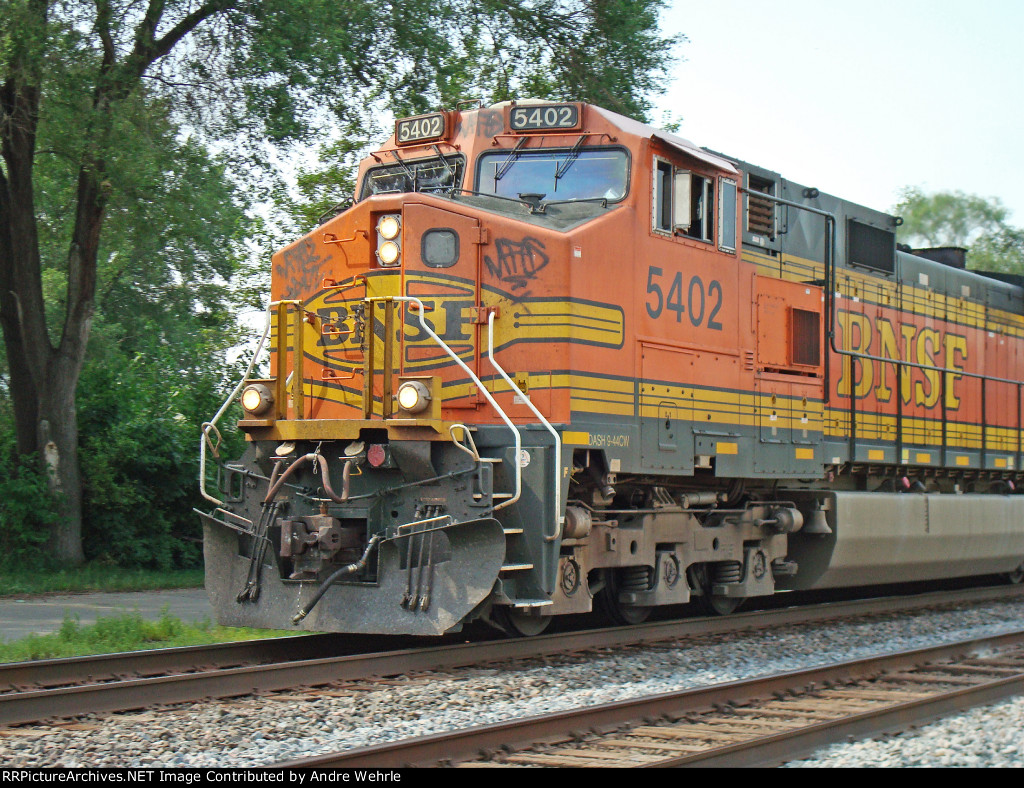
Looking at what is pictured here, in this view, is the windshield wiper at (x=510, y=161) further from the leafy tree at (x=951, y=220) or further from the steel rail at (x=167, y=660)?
the leafy tree at (x=951, y=220)

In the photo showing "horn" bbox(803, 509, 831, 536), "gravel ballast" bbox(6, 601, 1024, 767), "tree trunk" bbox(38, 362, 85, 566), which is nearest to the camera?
"gravel ballast" bbox(6, 601, 1024, 767)

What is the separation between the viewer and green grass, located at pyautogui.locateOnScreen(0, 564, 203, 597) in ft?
41.4

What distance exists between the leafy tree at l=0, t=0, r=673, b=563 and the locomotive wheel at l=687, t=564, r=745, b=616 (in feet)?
24.2

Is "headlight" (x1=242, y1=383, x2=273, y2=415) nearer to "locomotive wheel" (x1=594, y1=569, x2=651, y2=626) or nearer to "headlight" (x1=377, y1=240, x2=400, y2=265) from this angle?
"headlight" (x1=377, y1=240, x2=400, y2=265)

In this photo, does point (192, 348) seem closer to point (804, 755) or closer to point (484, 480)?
point (484, 480)

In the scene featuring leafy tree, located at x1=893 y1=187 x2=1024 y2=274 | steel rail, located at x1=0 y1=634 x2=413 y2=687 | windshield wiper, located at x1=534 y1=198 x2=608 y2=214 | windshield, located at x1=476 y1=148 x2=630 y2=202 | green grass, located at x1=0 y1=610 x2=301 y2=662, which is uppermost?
leafy tree, located at x1=893 y1=187 x2=1024 y2=274

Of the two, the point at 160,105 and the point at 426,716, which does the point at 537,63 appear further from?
the point at 426,716

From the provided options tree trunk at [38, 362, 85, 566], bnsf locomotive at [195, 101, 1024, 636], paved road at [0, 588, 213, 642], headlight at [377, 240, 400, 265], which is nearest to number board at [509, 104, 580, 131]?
bnsf locomotive at [195, 101, 1024, 636]

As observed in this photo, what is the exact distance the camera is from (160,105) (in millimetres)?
13484

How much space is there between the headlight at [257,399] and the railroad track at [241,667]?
1.71 metres

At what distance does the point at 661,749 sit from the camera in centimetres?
547

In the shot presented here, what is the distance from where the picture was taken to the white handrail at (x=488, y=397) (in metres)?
7.32

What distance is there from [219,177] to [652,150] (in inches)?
284

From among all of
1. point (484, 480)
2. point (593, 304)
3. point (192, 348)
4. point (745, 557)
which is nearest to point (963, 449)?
point (745, 557)
